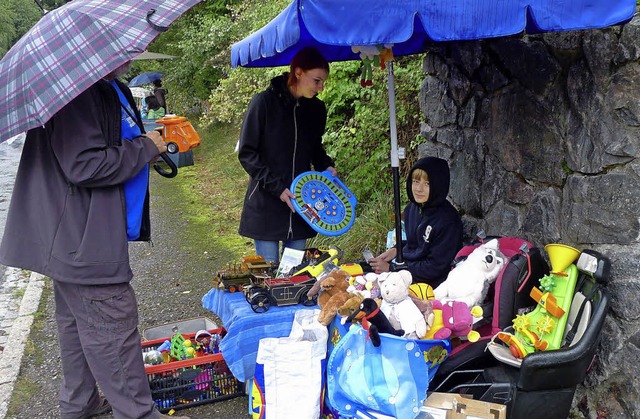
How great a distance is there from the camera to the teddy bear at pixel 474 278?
3.23 m

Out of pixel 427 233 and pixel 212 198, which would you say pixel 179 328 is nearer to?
pixel 427 233

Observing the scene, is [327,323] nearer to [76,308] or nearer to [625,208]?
[76,308]

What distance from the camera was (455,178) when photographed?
4414 mm

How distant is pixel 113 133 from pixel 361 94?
393cm

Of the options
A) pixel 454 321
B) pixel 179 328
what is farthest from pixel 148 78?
pixel 454 321

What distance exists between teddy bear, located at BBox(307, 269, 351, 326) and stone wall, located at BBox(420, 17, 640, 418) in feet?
3.97

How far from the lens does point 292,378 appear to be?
9.78 ft

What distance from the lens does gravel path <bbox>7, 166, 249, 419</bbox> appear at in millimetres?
3700

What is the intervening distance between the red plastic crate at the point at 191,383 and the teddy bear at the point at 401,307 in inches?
46.5

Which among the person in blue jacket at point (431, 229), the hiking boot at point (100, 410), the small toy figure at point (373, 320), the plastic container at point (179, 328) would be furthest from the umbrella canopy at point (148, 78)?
the small toy figure at point (373, 320)

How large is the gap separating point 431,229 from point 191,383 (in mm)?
1740

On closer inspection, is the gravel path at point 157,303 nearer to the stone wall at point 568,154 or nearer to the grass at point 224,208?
the grass at point 224,208

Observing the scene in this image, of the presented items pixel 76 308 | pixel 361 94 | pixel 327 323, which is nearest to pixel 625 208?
pixel 327 323

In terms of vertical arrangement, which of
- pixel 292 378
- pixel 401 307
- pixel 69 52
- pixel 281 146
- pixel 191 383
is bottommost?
pixel 191 383
